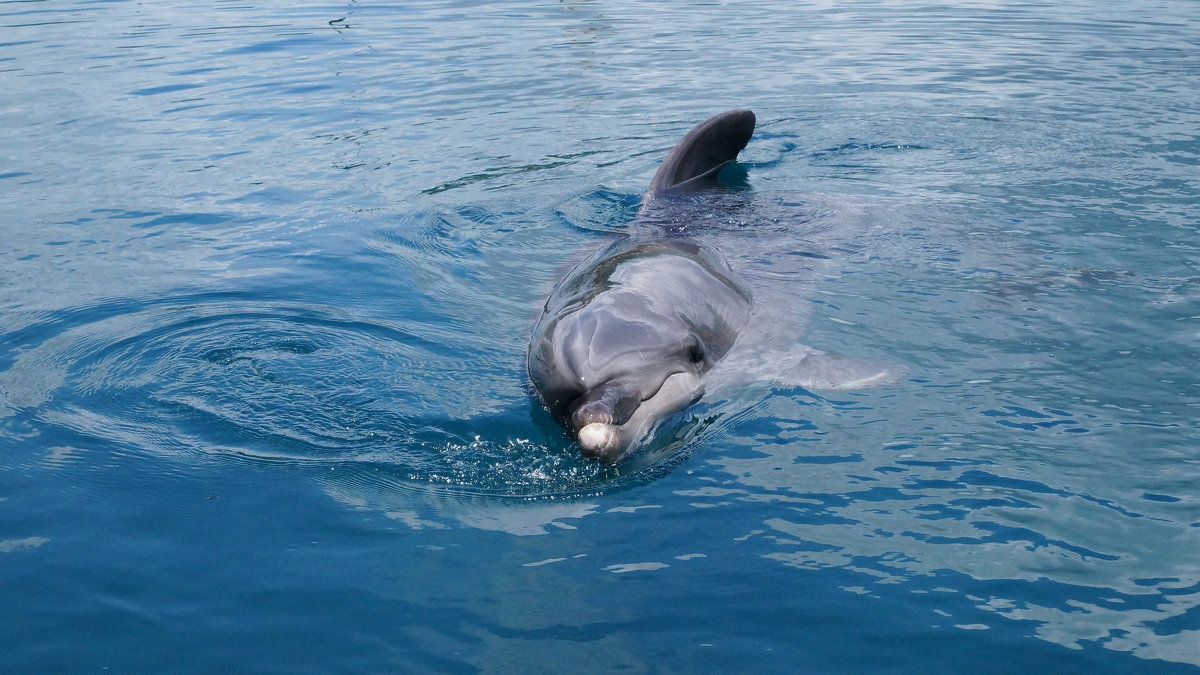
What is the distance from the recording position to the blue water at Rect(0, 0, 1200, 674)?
4.75m

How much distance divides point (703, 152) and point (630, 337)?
18.7 ft

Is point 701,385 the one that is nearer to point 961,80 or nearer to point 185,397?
point 185,397

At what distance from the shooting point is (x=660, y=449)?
6355 mm

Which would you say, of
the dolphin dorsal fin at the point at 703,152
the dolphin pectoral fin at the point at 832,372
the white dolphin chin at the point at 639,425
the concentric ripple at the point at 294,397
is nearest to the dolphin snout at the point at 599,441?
the white dolphin chin at the point at 639,425

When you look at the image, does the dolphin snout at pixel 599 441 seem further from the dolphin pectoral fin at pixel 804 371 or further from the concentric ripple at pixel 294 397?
the dolphin pectoral fin at pixel 804 371

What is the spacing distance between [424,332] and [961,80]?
14.2 meters

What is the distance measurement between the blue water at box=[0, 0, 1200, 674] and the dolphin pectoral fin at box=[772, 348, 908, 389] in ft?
0.45

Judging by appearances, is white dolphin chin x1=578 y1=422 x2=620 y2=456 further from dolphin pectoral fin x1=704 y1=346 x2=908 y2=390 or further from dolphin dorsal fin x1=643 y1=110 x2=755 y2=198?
dolphin dorsal fin x1=643 y1=110 x2=755 y2=198

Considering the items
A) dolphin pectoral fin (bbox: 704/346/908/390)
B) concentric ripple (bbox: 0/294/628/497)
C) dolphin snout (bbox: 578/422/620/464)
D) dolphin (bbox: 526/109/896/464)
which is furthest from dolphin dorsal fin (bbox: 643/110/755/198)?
dolphin snout (bbox: 578/422/620/464)

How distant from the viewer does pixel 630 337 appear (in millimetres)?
6812

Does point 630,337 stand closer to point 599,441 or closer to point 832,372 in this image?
point 599,441

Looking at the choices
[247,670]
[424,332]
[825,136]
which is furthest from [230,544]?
[825,136]

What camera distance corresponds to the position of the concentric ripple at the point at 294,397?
620 centimetres

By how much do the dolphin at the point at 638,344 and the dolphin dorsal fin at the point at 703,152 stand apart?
8.91 feet
